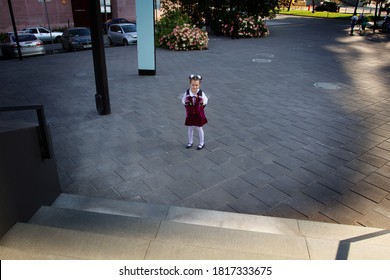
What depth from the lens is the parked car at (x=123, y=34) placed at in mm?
20531

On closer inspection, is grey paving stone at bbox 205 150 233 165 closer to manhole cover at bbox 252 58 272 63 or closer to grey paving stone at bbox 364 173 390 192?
grey paving stone at bbox 364 173 390 192

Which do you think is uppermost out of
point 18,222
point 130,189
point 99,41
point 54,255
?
point 99,41

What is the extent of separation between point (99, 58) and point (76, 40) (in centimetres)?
1307

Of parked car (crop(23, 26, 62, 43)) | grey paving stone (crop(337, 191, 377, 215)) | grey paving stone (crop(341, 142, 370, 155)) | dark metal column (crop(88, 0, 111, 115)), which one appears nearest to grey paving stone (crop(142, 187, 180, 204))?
grey paving stone (crop(337, 191, 377, 215))

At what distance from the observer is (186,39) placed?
17344 mm

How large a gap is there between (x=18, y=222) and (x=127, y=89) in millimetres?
7160

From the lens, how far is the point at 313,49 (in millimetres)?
17641

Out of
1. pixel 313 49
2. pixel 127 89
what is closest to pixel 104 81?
pixel 127 89

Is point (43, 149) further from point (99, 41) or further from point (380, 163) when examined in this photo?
point (380, 163)

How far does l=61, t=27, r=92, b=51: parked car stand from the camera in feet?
61.9

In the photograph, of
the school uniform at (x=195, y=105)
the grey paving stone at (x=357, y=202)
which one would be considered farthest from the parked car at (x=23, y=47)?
the grey paving stone at (x=357, y=202)

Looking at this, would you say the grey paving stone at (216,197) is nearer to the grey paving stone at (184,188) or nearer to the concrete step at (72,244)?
the grey paving stone at (184,188)

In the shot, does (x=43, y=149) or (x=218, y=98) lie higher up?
(x=43, y=149)

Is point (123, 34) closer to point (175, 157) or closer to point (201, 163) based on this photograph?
point (175, 157)
